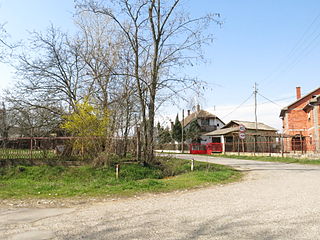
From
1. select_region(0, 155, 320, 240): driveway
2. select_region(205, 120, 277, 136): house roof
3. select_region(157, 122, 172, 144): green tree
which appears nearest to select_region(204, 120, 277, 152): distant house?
select_region(205, 120, 277, 136): house roof

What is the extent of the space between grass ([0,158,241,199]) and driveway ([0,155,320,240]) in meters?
1.67

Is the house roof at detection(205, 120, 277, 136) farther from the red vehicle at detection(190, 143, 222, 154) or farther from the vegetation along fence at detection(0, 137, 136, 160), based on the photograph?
the vegetation along fence at detection(0, 137, 136, 160)

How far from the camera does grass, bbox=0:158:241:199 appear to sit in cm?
933

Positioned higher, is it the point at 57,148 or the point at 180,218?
the point at 57,148

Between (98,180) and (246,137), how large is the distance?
34.8 meters

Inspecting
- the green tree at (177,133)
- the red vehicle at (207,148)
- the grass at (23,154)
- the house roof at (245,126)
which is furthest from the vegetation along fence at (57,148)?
the green tree at (177,133)

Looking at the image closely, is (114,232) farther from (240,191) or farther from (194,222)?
(240,191)

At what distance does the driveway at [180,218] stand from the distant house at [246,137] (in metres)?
24.2

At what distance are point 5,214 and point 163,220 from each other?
368 cm

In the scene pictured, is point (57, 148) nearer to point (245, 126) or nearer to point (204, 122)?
A: point (245, 126)

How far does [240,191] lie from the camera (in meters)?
9.02

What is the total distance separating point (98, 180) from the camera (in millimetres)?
11820

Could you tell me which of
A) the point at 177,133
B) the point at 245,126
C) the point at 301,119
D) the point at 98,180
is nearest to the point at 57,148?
the point at 98,180

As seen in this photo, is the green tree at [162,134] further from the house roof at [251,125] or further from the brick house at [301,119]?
the house roof at [251,125]
